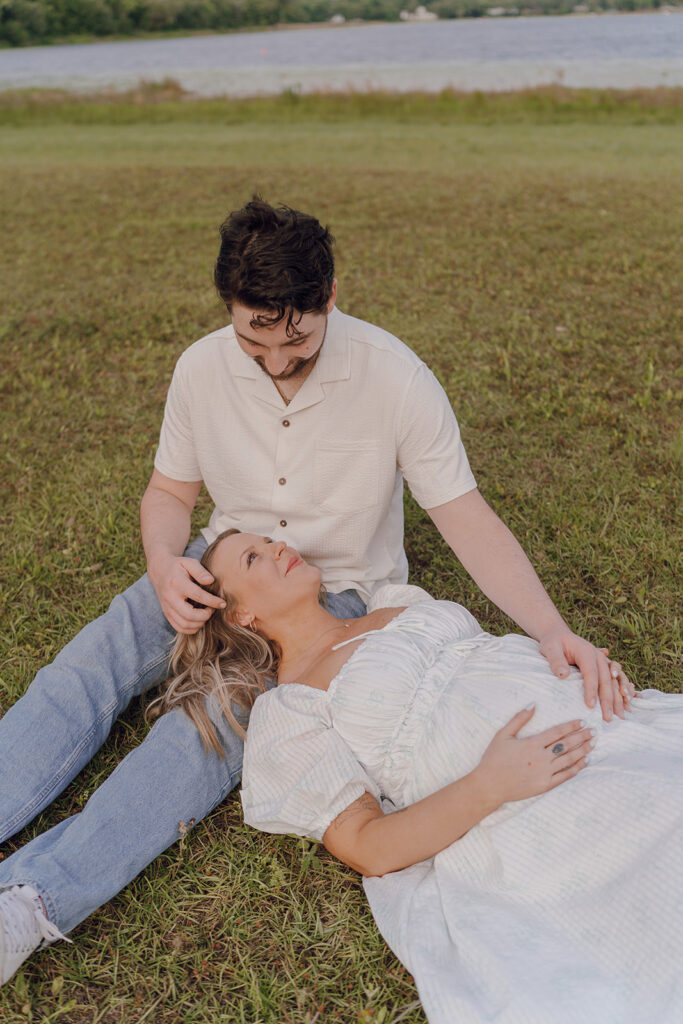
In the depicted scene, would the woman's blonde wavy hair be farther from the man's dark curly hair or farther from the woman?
the man's dark curly hair

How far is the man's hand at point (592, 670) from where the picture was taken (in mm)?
2281

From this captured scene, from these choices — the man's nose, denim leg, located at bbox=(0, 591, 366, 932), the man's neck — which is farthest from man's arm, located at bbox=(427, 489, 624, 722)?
denim leg, located at bbox=(0, 591, 366, 932)

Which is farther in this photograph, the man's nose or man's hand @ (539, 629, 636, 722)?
the man's nose

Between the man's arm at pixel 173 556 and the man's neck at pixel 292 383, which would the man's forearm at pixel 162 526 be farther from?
the man's neck at pixel 292 383

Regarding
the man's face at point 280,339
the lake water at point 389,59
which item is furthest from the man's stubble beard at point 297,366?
the lake water at point 389,59

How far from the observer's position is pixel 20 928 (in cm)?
225

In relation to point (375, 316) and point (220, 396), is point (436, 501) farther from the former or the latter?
point (375, 316)

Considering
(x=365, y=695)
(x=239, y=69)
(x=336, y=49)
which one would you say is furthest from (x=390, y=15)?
(x=365, y=695)

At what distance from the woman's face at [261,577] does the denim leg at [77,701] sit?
39 centimetres

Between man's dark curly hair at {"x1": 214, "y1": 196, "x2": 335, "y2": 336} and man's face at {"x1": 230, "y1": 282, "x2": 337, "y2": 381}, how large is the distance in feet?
0.06

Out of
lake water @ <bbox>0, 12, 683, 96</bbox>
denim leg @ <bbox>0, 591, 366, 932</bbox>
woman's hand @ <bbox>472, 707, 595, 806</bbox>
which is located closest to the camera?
woman's hand @ <bbox>472, 707, 595, 806</bbox>

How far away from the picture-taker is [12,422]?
5.78 metres

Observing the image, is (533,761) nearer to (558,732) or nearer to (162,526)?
(558,732)

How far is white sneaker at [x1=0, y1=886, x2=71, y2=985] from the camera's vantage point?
2.20 meters
